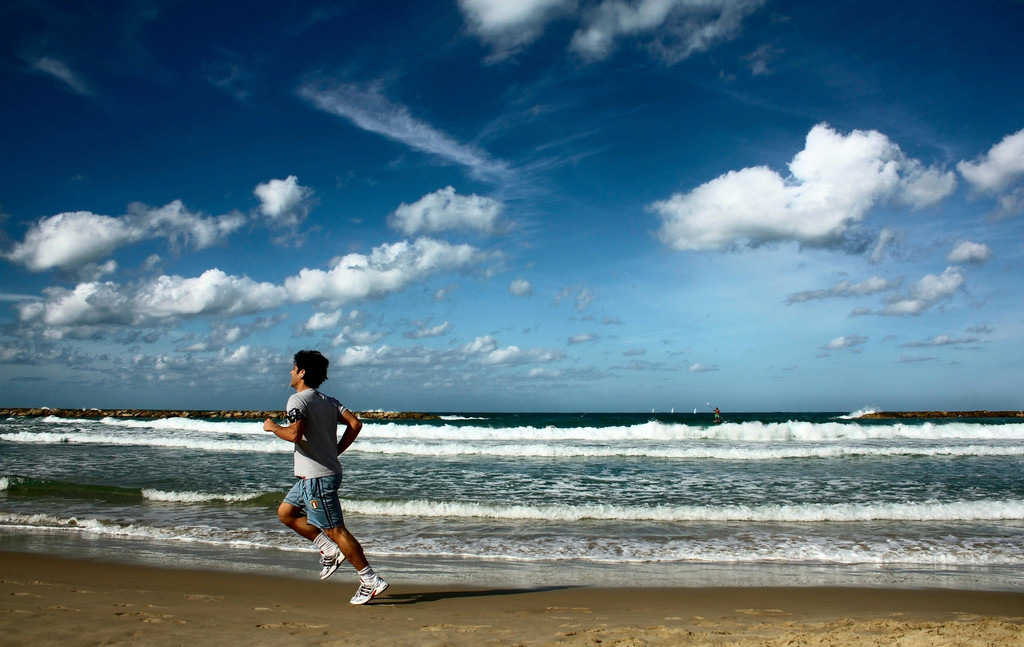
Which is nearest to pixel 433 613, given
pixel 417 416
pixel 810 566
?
pixel 810 566

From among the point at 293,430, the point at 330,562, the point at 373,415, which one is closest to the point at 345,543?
the point at 330,562

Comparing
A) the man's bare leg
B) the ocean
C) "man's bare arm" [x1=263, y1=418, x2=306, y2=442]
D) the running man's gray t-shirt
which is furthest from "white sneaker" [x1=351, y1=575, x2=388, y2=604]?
"man's bare arm" [x1=263, y1=418, x2=306, y2=442]

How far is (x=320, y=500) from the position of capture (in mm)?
5059

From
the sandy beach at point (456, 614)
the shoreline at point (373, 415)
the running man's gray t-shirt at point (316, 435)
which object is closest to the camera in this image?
the sandy beach at point (456, 614)

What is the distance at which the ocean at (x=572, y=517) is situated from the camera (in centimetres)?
726

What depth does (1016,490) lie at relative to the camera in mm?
13469

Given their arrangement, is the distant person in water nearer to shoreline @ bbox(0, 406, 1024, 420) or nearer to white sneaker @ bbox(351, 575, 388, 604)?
white sneaker @ bbox(351, 575, 388, 604)

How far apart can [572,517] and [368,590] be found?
5.66 meters

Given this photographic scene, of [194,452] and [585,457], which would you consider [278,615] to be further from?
[194,452]

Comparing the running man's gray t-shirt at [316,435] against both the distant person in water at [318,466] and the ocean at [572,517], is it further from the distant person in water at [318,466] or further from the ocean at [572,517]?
the ocean at [572,517]

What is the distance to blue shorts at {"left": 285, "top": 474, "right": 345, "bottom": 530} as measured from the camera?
506cm

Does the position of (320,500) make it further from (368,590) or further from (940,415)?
(940,415)

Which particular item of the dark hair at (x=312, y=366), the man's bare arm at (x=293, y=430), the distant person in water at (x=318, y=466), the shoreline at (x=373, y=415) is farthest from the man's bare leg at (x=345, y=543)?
the shoreline at (x=373, y=415)

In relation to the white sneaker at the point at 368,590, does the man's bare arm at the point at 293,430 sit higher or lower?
higher
